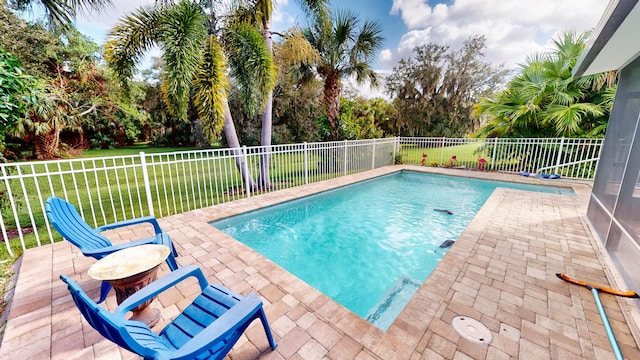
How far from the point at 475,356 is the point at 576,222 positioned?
451 cm

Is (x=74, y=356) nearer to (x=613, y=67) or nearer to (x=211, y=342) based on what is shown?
(x=211, y=342)

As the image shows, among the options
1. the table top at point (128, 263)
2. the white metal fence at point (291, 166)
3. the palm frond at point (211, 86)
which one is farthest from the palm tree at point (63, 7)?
the table top at point (128, 263)

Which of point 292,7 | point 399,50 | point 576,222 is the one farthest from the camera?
point 399,50

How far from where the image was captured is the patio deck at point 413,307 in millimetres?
1859

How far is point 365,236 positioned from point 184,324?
365 cm

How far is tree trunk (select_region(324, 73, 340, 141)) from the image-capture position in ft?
30.3

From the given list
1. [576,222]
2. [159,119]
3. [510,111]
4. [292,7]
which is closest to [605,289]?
[576,222]

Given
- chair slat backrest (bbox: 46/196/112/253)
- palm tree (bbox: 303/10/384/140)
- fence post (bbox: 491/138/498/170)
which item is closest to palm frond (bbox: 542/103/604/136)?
fence post (bbox: 491/138/498/170)

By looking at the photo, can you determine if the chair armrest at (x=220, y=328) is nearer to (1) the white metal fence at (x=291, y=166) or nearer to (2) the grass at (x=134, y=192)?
(2) the grass at (x=134, y=192)

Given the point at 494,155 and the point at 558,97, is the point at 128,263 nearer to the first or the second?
the point at 558,97

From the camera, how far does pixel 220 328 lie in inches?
53.9

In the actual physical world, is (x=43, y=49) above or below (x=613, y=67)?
above

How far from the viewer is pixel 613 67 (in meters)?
3.82

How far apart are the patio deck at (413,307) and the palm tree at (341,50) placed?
7223mm
